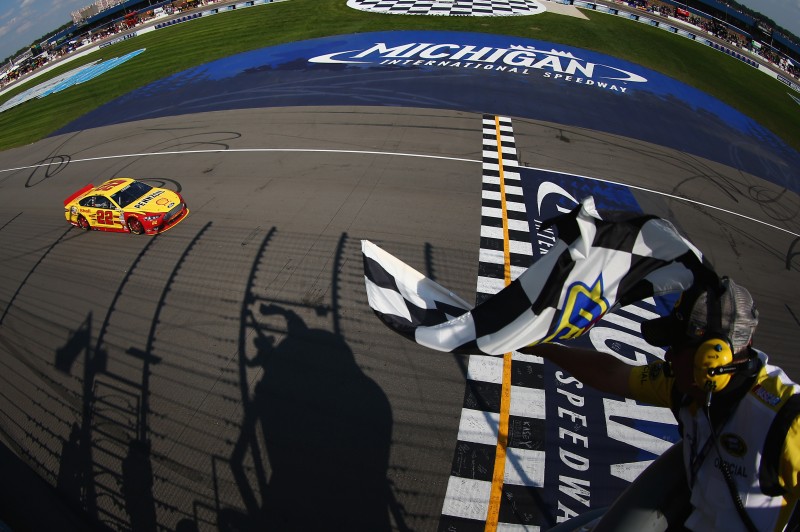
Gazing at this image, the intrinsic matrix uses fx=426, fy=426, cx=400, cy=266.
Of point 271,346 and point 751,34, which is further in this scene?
point 751,34

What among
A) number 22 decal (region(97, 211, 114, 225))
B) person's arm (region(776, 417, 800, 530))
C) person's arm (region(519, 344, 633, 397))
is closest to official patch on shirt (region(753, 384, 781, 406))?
person's arm (region(776, 417, 800, 530))

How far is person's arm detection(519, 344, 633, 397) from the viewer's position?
2639 millimetres

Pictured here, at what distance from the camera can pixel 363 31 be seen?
3080cm

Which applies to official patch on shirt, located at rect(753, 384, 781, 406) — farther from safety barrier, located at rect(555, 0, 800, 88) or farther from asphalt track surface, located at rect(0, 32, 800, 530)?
safety barrier, located at rect(555, 0, 800, 88)

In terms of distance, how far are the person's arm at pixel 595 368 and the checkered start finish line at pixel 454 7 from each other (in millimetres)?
37086

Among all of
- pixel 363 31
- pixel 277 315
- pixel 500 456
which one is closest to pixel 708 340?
pixel 500 456

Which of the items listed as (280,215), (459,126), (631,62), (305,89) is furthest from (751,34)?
(280,215)

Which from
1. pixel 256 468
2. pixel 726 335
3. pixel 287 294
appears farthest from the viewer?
pixel 287 294

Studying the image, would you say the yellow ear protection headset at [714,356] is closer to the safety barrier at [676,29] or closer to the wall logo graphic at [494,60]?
the wall logo graphic at [494,60]

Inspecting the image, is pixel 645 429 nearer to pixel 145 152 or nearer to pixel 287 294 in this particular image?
pixel 287 294

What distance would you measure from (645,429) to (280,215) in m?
10.3

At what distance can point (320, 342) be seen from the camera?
8492 millimetres

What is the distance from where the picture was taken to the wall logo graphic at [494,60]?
23.2 m

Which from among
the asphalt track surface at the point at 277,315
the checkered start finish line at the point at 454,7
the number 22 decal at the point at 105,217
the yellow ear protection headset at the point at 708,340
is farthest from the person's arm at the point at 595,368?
the checkered start finish line at the point at 454,7
